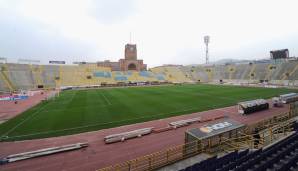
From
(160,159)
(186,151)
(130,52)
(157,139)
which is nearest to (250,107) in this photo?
(157,139)

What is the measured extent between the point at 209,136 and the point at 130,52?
92726 millimetres

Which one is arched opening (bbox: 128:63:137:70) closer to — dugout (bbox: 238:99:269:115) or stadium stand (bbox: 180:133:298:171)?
dugout (bbox: 238:99:269:115)

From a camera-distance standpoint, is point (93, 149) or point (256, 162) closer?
point (256, 162)

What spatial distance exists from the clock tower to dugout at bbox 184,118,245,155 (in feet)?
297

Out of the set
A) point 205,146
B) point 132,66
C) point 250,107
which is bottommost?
point 205,146

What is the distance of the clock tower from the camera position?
99.6m

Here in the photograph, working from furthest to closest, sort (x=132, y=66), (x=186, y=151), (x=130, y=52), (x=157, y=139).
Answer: (x=132, y=66) → (x=130, y=52) → (x=157, y=139) → (x=186, y=151)

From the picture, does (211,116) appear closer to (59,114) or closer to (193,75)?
(59,114)

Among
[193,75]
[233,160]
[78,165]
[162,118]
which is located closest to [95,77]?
[193,75]

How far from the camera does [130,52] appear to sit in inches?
3947

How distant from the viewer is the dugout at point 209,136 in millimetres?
11352

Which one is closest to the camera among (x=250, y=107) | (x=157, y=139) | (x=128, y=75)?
(x=157, y=139)

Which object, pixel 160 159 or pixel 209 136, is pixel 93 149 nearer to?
pixel 160 159

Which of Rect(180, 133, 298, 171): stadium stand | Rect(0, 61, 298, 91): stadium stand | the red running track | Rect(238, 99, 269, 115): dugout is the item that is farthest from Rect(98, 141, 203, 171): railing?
Rect(0, 61, 298, 91): stadium stand
